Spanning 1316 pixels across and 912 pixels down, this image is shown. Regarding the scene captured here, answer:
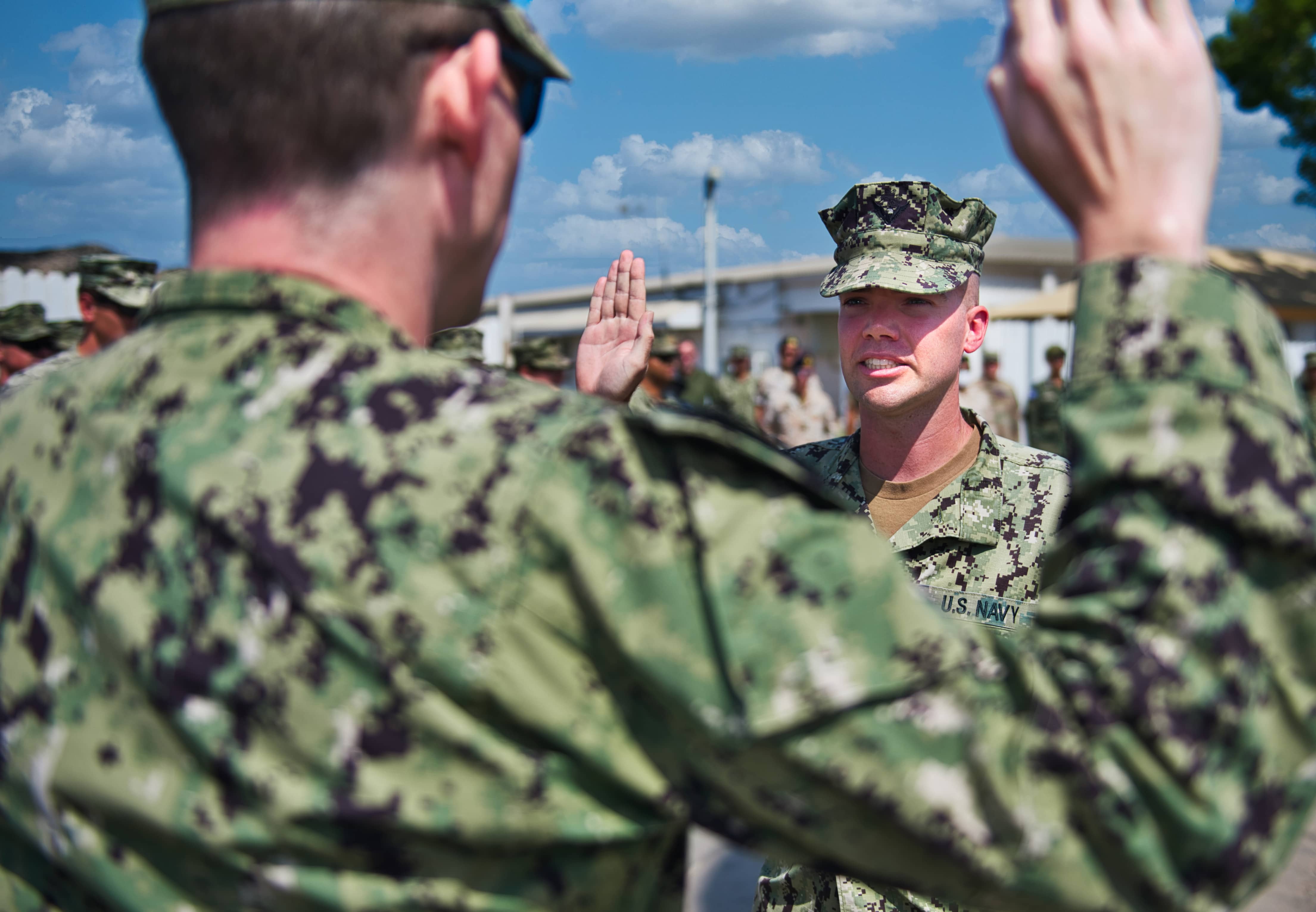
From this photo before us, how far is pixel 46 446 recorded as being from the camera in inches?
44.1

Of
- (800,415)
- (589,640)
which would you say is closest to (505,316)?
(800,415)

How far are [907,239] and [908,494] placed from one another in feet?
2.36

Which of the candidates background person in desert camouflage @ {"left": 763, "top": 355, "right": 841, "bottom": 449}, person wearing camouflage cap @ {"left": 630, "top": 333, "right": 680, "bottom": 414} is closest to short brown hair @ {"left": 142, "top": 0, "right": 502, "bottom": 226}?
person wearing camouflage cap @ {"left": 630, "top": 333, "right": 680, "bottom": 414}

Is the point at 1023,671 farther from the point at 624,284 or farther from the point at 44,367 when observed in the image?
the point at 44,367

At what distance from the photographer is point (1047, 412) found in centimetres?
1262

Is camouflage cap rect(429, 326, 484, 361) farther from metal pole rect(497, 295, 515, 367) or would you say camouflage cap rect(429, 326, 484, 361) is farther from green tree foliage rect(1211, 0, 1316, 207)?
metal pole rect(497, 295, 515, 367)

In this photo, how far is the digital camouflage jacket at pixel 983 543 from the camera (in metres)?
2.71

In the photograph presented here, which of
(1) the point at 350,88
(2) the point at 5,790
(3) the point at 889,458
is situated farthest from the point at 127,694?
(3) the point at 889,458

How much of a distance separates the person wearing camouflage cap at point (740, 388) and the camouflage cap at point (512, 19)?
12831mm

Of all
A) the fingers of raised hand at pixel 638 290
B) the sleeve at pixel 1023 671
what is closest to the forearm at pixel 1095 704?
the sleeve at pixel 1023 671

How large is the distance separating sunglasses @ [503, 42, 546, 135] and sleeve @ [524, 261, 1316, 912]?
461mm

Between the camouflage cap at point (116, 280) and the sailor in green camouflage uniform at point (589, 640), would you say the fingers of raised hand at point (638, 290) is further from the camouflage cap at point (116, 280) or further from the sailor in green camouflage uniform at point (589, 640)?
the camouflage cap at point (116, 280)

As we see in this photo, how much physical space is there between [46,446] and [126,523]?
0.58 feet

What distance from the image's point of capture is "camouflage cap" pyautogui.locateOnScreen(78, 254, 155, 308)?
6594mm
